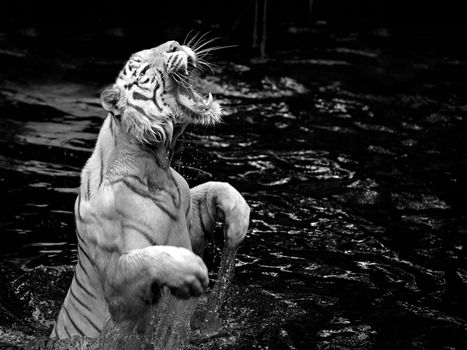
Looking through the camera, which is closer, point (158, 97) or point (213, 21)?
point (158, 97)

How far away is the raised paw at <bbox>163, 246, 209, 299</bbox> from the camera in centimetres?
262

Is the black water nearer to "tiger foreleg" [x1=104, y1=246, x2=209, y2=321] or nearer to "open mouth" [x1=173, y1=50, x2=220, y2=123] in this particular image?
"open mouth" [x1=173, y1=50, x2=220, y2=123]

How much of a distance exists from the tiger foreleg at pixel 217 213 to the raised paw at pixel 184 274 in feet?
1.67

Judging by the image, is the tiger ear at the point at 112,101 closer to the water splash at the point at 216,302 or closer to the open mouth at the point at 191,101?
the open mouth at the point at 191,101

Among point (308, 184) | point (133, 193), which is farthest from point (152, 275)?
point (308, 184)

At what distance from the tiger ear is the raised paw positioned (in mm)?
576

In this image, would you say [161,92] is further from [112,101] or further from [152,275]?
[152,275]

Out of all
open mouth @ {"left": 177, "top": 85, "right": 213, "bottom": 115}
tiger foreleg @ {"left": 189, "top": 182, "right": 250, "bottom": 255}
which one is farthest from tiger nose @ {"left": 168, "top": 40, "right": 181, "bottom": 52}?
tiger foreleg @ {"left": 189, "top": 182, "right": 250, "bottom": 255}

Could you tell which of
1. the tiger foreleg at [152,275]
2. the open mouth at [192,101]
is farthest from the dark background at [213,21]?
the tiger foreleg at [152,275]

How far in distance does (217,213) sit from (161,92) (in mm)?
588

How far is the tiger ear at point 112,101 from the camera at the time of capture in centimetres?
294

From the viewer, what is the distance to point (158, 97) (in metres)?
2.98

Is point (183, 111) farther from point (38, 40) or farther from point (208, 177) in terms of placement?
point (38, 40)

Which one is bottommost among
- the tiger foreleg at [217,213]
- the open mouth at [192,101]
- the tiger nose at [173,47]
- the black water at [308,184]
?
the black water at [308,184]
